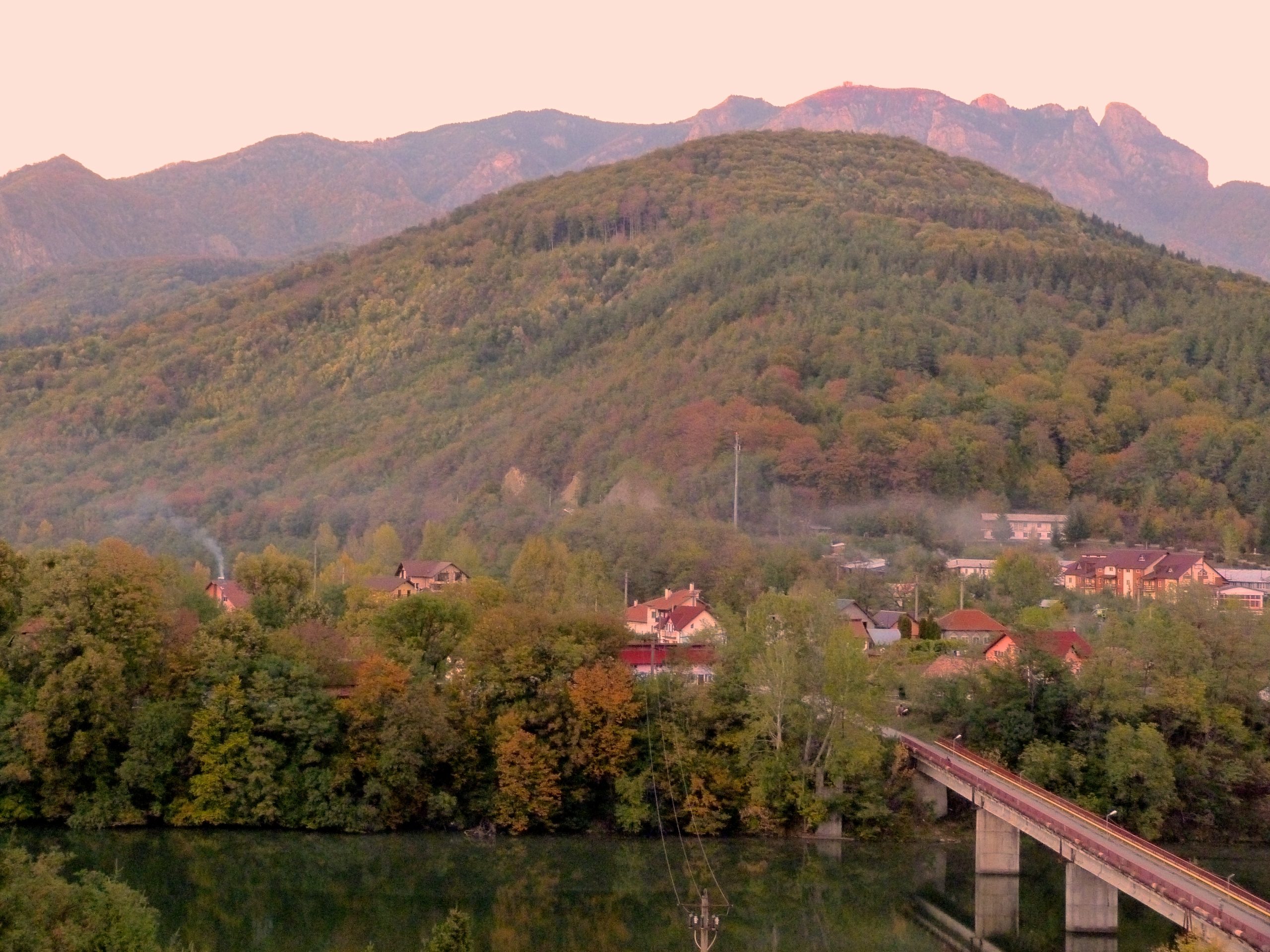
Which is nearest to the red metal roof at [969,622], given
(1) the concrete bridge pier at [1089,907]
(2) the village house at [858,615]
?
(2) the village house at [858,615]

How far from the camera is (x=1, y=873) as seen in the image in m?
24.3

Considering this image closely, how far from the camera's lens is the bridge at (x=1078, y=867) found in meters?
34.8

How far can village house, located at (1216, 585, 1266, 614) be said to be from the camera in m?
71.2

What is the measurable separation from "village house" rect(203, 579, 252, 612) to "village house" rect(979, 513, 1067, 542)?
41055 millimetres

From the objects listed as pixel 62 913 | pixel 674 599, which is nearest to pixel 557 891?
pixel 62 913

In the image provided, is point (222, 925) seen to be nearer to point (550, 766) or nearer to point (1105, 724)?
point (550, 766)

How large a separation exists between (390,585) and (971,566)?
2820 centimetres

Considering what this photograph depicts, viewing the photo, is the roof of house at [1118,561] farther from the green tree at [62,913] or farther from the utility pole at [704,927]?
the green tree at [62,913]

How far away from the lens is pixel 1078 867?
40969mm

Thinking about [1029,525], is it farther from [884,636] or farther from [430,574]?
[430,574]

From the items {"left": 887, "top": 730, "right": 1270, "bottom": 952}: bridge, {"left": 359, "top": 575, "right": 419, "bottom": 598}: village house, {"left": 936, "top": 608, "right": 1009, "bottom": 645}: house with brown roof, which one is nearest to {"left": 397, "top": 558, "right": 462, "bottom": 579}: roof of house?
{"left": 359, "top": 575, "right": 419, "bottom": 598}: village house

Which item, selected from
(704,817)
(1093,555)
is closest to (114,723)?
(704,817)

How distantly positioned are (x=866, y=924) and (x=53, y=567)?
91.5 ft

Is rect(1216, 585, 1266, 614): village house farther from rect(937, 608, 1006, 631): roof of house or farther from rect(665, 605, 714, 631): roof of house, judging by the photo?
rect(665, 605, 714, 631): roof of house
